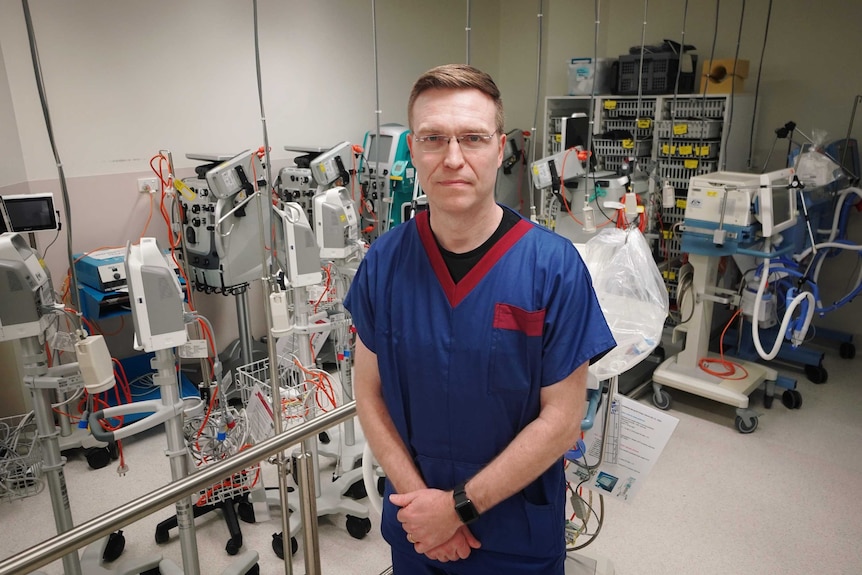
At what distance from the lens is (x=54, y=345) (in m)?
2.02

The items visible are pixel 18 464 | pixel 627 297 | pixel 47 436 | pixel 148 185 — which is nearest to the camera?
pixel 627 297

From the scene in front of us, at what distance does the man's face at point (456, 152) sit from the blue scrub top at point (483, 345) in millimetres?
130

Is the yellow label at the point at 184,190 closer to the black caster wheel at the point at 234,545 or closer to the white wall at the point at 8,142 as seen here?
the white wall at the point at 8,142

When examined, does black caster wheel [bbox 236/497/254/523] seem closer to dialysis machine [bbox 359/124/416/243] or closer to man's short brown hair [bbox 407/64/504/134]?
dialysis machine [bbox 359/124/416/243]

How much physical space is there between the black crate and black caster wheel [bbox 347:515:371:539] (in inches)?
137

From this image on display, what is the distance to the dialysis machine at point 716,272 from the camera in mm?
3176

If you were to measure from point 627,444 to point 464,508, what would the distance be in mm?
854

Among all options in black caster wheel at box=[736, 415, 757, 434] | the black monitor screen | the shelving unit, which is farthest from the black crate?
black caster wheel at box=[736, 415, 757, 434]

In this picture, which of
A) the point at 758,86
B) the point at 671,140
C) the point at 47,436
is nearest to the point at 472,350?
the point at 47,436

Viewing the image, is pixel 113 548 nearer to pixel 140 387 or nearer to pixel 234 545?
pixel 234 545

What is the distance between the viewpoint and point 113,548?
257 cm

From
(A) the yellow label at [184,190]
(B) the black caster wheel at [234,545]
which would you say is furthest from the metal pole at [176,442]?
(A) the yellow label at [184,190]

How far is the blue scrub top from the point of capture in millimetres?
1144

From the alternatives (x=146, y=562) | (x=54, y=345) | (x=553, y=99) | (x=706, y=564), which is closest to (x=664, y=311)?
(x=706, y=564)
